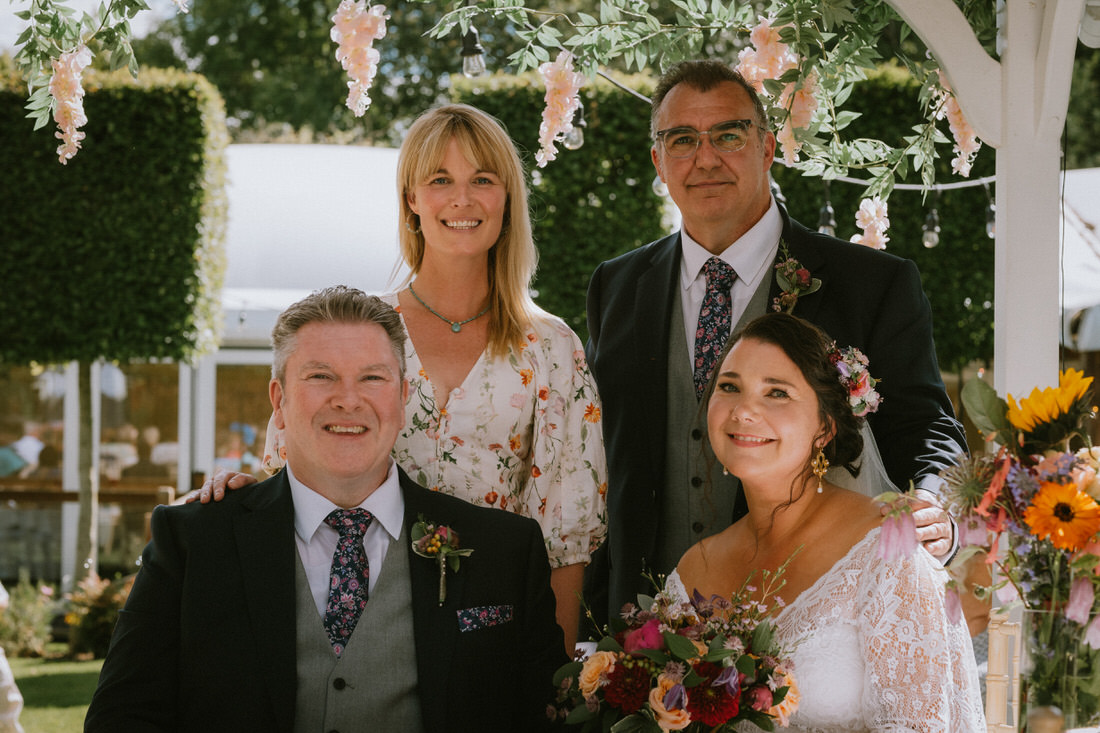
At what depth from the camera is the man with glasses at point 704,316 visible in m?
3.23

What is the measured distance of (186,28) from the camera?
18.8m

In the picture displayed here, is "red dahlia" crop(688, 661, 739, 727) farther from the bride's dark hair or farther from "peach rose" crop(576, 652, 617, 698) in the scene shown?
the bride's dark hair

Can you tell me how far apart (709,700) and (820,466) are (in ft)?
2.69

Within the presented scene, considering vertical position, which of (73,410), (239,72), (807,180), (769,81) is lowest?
(73,410)

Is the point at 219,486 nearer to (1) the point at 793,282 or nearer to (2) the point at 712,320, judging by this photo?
(2) the point at 712,320

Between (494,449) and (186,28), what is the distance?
17807mm

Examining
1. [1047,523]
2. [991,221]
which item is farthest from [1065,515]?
[991,221]

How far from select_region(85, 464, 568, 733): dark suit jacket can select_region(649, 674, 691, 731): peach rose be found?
0.58 meters

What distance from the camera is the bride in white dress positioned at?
2.44m

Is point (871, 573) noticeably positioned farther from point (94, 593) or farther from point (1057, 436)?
point (94, 593)

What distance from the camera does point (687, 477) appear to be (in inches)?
132

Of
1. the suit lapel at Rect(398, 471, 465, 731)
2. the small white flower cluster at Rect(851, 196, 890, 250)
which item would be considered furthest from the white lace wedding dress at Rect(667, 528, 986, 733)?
the small white flower cluster at Rect(851, 196, 890, 250)

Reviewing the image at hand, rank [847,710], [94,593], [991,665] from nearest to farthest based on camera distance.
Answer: [847,710] → [991,665] → [94,593]

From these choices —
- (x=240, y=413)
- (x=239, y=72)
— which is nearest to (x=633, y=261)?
(x=240, y=413)
